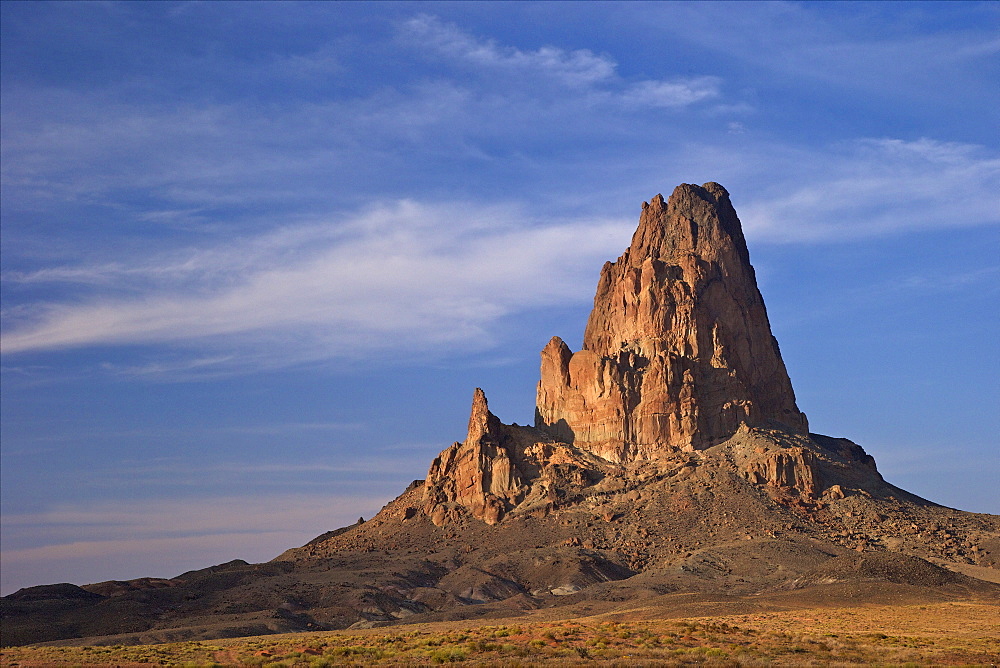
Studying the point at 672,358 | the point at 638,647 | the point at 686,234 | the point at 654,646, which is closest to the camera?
the point at 638,647

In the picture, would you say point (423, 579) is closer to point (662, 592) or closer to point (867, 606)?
point (662, 592)

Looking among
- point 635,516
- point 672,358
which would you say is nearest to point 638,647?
point 635,516

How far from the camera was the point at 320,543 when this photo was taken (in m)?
175

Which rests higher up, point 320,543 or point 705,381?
point 705,381

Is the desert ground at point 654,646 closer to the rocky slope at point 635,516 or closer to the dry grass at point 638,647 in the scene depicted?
the dry grass at point 638,647

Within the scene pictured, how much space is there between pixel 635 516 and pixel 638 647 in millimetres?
90687

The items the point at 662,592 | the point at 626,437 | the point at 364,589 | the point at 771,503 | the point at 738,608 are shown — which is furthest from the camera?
the point at 626,437

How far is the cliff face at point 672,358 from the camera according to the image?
17175cm

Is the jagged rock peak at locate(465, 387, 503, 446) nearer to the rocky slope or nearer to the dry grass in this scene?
the rocky slope

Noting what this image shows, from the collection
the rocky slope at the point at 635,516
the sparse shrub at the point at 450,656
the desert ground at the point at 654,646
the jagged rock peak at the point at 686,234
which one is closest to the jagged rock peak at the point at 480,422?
the rocky slope at the point at 635,516

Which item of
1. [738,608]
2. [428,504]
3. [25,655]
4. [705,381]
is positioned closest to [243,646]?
[25,655]

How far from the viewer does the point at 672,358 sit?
6811 inches

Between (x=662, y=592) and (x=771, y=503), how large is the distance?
3253cm

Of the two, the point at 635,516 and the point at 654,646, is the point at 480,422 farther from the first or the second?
the point at 654,646
